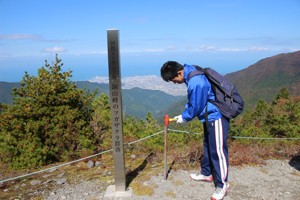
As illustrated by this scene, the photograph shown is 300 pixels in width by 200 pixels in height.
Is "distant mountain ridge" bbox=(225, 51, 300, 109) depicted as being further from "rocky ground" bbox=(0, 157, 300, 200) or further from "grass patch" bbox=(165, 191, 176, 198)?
"grass patch" bbox=(165, 191, 176, 198)

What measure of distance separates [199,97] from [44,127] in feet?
13.3

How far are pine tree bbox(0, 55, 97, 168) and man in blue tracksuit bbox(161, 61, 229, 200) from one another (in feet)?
10.4

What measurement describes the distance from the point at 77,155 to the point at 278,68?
179271 mm

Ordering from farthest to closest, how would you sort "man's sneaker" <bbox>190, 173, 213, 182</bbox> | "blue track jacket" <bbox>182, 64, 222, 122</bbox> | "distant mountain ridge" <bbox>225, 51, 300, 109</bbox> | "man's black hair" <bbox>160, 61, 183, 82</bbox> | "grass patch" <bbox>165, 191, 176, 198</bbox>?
"distant mountain ridge" <bbox>225, 51, 300, 109</bbox> → "man's sneaker" <bbox>190, 173, 213, 182</bbox> → "grass patch" <bbox>165, 191, 176, 198</bbox> → "man's black hair" <bbox>160, 61, 183, 82</bbox> → "blue track jacket" <bbox>182, 64, 222, 122</bbox>

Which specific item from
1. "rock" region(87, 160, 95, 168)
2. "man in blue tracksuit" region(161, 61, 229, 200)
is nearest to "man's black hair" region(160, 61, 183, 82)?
"man in blue tracksuit" region(161, 61, 229, 200)

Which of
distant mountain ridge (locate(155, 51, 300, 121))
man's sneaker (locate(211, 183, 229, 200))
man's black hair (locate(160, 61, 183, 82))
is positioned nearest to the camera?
man's black hair (locate(160, 61, 183, 82))

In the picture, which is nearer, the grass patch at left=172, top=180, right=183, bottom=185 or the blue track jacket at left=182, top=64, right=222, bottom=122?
the blue track jacket at left=182, top=64, right=222, bottom=122

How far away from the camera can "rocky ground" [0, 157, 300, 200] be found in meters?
3.38

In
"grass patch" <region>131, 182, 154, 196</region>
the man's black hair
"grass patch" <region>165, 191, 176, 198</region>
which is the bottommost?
"grass patch" <region>165, 191, 176, 198</region>

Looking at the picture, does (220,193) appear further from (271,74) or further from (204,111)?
(271,74)

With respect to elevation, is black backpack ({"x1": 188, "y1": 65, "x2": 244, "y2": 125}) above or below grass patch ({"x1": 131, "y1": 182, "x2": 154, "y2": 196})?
above

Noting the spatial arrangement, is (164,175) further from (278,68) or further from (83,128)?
(278,68)

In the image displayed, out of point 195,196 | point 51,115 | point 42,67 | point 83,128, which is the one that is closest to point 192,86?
point 195,196

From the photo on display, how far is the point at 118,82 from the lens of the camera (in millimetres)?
3070
